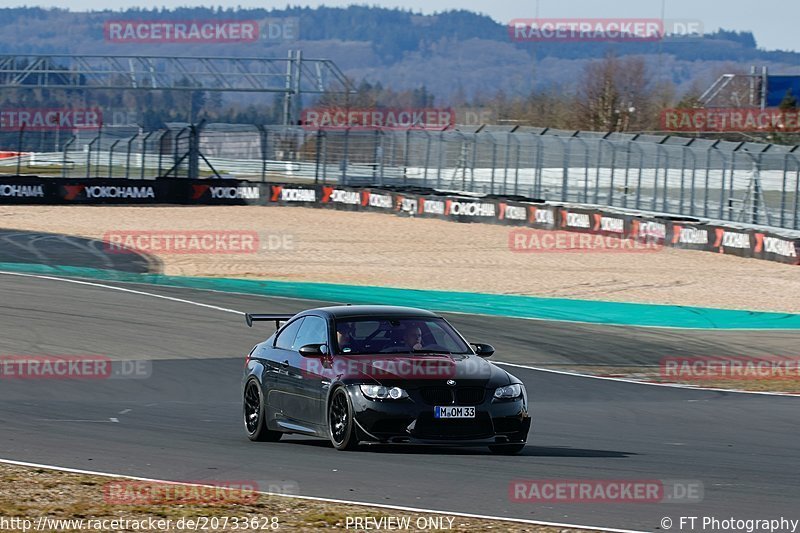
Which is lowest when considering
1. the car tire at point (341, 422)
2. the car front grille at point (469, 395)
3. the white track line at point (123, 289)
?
the white track line at point (123, 289)

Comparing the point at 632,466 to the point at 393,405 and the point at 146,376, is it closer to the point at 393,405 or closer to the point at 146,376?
the point at 393,405

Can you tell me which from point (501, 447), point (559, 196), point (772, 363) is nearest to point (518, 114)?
point (559, 196)

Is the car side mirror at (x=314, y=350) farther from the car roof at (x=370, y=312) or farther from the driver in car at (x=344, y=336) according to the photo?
the car roof at (x=370, y=312)

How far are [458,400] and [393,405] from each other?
0.55 m

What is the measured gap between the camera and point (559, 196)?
45.9 metres

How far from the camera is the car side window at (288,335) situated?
1240 cm

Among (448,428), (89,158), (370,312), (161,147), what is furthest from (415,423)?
(89,158)

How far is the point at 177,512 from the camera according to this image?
26.6 feet

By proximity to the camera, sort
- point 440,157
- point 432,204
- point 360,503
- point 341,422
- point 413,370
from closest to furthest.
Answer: point 360,503 < point 413,370 < point 341,422 < point 432,204 < point 440,157

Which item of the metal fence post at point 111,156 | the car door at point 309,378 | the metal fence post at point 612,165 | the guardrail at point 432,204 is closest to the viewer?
the car door at point 309,378

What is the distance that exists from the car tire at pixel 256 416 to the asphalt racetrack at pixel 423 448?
193 mm

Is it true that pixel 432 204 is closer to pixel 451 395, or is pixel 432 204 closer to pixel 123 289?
pixel 123 289

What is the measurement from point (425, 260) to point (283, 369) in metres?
24.5

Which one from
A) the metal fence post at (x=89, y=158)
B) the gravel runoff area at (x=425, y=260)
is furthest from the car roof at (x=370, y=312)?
the metal fence post at (x=89, y=158)
